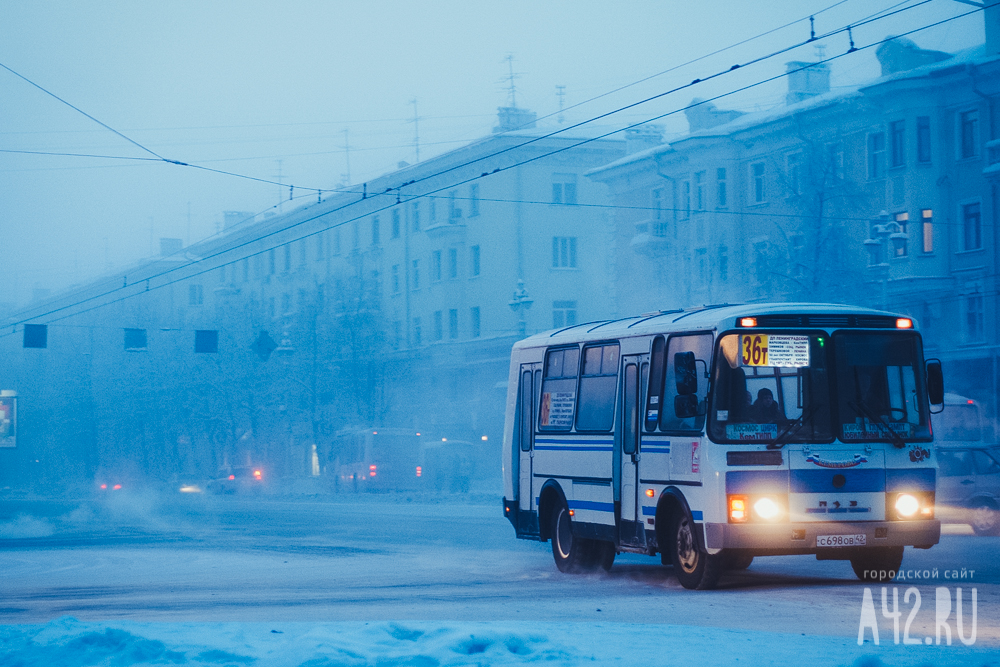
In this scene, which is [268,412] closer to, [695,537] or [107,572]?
[107,572]

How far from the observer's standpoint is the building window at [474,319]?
6091 centimetres

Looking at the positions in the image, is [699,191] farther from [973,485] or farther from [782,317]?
Result: [782,317]

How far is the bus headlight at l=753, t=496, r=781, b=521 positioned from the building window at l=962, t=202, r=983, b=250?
1219 inches

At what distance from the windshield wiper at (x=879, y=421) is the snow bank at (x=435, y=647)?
13.2 ft

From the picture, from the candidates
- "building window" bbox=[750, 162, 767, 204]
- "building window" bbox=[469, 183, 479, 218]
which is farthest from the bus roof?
"building window" bbox=[469, 183, 479, 218]

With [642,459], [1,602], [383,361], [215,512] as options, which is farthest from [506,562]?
[383,361]

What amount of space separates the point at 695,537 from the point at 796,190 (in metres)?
33.8

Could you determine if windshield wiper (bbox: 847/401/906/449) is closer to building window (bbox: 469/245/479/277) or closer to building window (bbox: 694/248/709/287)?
building window (bbox: 694/248/709/287)

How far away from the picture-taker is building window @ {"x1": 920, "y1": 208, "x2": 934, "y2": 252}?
139 ft

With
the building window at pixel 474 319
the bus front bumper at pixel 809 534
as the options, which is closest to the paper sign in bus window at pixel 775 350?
the bus front bumper at pixel 809 534

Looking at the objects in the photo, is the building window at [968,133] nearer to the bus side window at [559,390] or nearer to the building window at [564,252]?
the building window at [564,252]

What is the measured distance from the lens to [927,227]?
4272 centimetres

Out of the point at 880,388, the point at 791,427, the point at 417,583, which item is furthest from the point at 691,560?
the point at 417,583

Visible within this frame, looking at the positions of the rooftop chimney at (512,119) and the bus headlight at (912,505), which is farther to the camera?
the rooftop chimney at (512,119)
